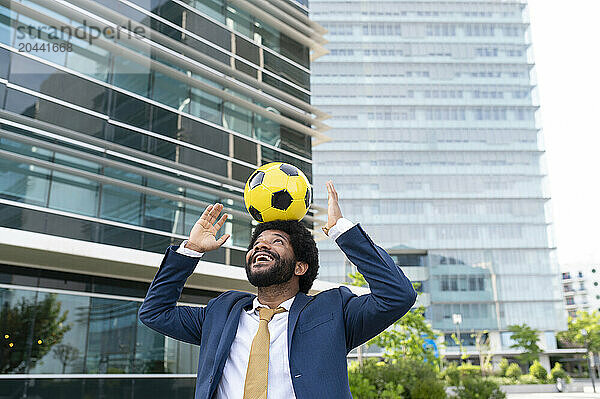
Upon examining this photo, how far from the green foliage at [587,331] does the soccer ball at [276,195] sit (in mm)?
60708

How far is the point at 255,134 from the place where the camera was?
16.6m

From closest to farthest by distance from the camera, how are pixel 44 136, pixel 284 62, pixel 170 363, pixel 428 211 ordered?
pixel 44 136 → pixel 170 363 → pixel 284 62 → pixel 428 211

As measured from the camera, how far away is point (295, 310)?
290 cm

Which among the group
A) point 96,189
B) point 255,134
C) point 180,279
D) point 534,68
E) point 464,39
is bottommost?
point 180,279

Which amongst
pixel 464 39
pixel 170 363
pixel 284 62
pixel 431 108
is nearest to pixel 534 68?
pixel 464 39

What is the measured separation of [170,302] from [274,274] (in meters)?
0.69

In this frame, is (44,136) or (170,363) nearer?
(44,136)

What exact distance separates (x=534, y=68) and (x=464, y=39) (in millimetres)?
9615

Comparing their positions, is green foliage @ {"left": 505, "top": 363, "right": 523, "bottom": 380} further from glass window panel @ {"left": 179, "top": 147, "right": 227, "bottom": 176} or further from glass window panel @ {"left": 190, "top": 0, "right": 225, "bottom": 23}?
glass window panel @ {"left": 190, "top": 0, "right": 225, "bottom": 23}

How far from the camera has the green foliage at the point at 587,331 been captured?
55.2 m

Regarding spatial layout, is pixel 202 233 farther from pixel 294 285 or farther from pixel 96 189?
pixel 96 189

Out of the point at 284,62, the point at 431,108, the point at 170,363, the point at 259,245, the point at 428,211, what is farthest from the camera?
the point at 431,108

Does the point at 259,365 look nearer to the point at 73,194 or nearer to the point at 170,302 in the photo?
the point at 170,302

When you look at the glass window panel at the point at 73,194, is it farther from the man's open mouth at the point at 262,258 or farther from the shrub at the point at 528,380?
the shrub at the point at 528,380
